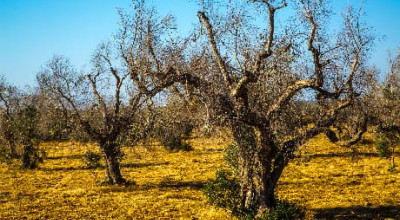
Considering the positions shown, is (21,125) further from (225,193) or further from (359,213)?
(359,213)

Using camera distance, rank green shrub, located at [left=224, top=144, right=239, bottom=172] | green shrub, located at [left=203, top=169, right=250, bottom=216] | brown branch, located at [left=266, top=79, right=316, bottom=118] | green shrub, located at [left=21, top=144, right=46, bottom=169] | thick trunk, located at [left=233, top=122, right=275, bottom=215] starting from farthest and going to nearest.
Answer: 1. green shrub, located at [left=21, top=144, right=46, bottom=169]
2. green shrub, located at [left=224, top=144, right=239, bottom=172]
3. green shrub, located at [left=203, top=169, right=250, bottom=216]
4. thick trunk, located at [left=233, top=122, right=275, bottom=215]
5. brown branch, located at [left=266, top=79, right=316, bottom=118]

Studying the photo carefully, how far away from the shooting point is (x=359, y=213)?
17.9 metres

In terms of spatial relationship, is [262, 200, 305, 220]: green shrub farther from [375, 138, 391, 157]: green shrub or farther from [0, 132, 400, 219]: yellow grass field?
[375, 138, 391, 157]: green shrub

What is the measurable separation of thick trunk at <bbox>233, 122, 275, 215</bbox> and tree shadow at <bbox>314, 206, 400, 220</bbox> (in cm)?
315

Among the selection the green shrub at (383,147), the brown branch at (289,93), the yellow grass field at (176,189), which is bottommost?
the yellow grass field at (176,189)

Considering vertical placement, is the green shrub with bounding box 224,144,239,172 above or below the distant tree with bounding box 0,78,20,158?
below

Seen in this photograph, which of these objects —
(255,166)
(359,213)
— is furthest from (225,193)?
Result: (359,213)

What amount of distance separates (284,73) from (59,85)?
17577 millimetres

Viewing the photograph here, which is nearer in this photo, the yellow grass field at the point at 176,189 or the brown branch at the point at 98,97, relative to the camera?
the yellow grass field at the point at 176,189

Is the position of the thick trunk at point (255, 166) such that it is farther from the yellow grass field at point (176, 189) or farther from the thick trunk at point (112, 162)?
the thick trunk at point (112, 162)

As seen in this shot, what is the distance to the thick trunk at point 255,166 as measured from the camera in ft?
50.1

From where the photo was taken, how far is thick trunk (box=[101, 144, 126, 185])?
2544 cm

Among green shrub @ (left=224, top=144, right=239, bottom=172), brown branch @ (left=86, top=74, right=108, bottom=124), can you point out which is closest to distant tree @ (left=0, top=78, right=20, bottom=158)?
brown branch @ (left=86, top=74, right=108, bottom=124)

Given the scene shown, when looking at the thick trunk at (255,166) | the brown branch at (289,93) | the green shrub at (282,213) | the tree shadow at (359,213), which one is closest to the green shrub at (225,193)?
the thick trunk at (255,166)
